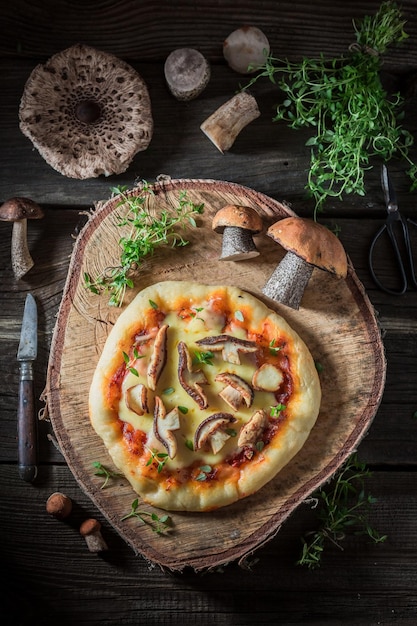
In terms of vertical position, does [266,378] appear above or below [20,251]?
below

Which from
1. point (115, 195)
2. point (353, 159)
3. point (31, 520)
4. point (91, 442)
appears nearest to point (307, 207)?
point (353, 159)

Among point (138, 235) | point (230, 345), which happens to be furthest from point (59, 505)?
point (138, 235)

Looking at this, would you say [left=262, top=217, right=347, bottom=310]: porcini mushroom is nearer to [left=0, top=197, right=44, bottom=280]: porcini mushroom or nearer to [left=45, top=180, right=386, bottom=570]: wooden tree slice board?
[left=45, top=180, right=386, bottom=570]: wooden tree slice board

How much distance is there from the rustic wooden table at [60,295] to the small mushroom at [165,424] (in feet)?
2.41

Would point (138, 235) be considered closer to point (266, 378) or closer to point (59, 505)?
point (266, 378)

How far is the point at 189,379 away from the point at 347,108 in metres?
1.84

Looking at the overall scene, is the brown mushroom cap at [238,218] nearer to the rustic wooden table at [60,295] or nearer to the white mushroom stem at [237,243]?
the white mushroom stem at [237,243]

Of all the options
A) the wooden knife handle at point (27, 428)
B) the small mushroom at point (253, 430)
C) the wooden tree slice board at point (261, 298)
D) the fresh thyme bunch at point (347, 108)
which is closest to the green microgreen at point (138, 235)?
the wooden tree slice board at point (261, 298)

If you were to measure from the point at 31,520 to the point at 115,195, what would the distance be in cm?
196

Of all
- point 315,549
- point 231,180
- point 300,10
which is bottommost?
point 315,549

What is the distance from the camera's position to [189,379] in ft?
11.2

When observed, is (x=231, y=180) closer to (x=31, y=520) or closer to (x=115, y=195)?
(x=115, y=195)

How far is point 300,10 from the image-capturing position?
12.9 ft

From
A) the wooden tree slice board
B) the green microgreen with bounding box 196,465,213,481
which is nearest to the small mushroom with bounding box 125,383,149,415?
the wooden tree slice board
